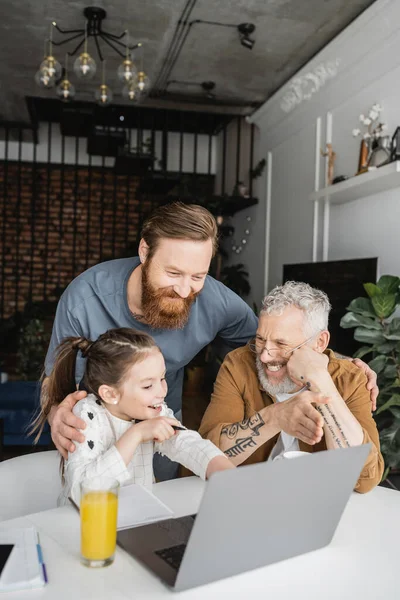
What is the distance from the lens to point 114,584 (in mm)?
908

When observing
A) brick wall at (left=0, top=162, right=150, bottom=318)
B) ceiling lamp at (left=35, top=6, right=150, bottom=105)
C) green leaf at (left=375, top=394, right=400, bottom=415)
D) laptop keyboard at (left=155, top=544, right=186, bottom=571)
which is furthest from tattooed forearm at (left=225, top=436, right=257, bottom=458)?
brick wall at (left=0, top=162, right=150, bottom=318)

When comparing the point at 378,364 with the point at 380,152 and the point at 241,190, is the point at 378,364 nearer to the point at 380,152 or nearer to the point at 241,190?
the point at 380,152

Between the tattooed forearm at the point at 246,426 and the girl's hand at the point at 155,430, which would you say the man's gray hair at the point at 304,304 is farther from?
the girl's hand at the point at 155,430

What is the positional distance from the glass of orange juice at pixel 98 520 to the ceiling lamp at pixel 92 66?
3052mm

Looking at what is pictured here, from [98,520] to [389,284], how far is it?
2.35 metres

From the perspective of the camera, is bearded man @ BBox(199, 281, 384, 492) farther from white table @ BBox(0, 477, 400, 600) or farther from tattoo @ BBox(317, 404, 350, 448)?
→ white table @ BBox(0, 477, 400, 600)

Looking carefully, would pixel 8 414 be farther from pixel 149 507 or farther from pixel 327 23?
pixel 327 23

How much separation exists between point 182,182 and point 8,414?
10.9ft

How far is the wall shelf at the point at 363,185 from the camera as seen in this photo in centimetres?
325

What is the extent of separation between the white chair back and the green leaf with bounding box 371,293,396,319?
1.97 metres

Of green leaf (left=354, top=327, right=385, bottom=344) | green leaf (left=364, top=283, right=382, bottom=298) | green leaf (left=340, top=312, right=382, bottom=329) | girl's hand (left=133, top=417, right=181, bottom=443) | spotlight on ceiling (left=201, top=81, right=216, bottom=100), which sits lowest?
girl's hand (left=133, top=417, right=181, bottom=443)

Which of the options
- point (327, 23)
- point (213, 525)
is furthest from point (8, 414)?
point (327, 23)

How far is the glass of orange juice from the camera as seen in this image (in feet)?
3.06

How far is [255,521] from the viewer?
2.87 feet
